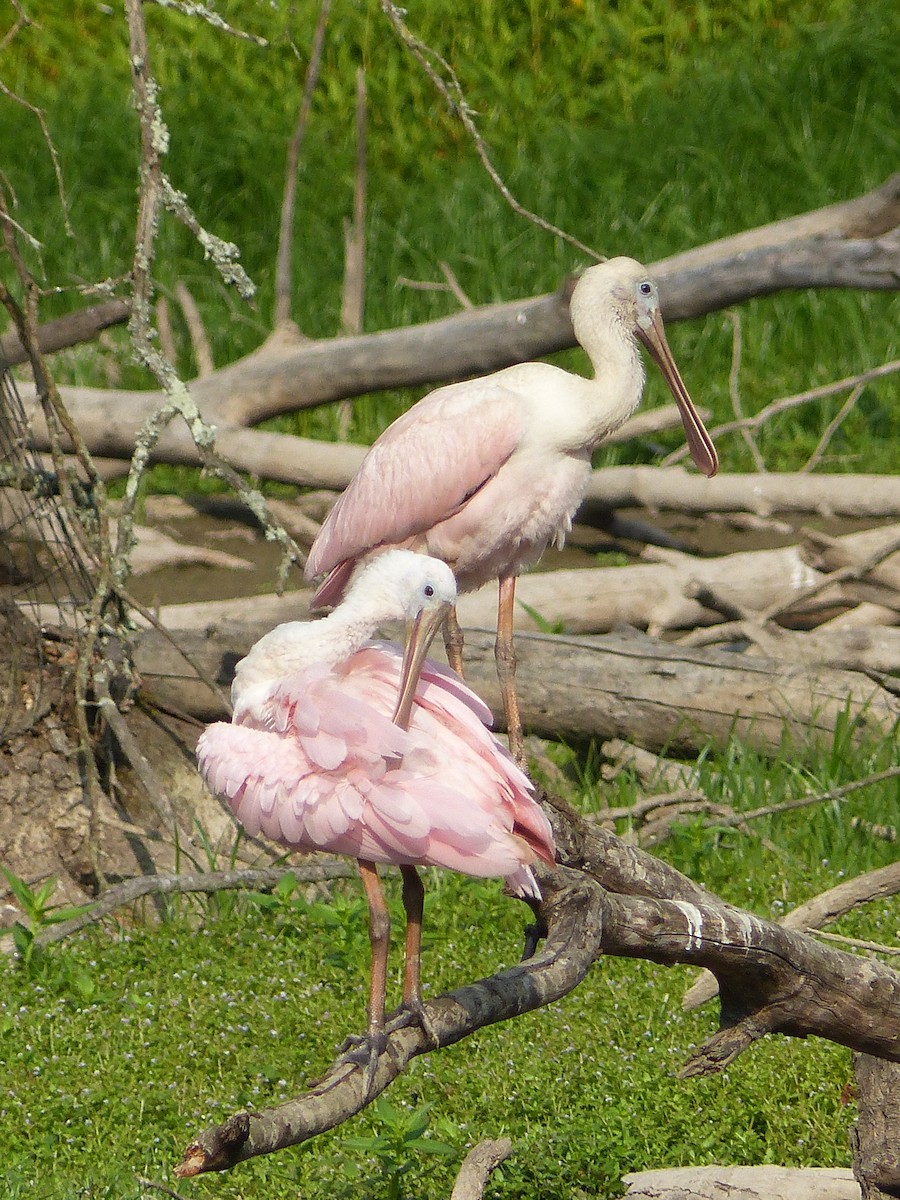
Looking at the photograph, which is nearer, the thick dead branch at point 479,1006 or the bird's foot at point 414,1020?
the thick dead branch at point 479,1006

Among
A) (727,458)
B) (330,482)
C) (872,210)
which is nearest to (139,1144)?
(330,482)

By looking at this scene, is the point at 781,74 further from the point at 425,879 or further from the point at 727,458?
the point at 425,879

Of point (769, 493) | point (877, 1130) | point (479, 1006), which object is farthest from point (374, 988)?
point (769, 493)

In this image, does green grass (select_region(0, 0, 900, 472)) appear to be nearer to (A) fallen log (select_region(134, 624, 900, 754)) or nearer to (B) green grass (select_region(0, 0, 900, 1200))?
(B) green grass (select_region(0, 0, 900, 1200))

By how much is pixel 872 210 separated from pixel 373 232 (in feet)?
13.8

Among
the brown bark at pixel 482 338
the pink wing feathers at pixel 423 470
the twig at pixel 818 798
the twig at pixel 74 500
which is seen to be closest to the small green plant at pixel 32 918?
the twig at pixel 74 500

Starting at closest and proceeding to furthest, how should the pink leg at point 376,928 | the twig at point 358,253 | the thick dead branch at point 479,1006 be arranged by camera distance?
the thick dead branch at point 479,1006 → the pink leg at point 376,928 → the twig at point 358,253

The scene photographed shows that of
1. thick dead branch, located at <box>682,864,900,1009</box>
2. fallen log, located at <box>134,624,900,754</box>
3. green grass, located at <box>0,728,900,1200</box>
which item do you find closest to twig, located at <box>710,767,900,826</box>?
green grass, located at <box>0,728,900,1200</box>

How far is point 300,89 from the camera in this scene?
12.7 m

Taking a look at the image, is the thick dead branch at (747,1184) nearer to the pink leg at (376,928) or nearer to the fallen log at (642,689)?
the pink leg at (376,928)

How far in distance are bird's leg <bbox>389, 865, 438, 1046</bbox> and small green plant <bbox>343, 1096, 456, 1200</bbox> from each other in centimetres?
68

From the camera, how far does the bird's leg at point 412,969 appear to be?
2.85 metres

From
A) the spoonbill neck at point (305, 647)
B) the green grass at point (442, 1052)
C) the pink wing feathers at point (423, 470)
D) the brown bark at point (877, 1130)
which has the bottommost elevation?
the green grass at point (442, 1052)

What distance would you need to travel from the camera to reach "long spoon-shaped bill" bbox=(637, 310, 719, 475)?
4422 mm
